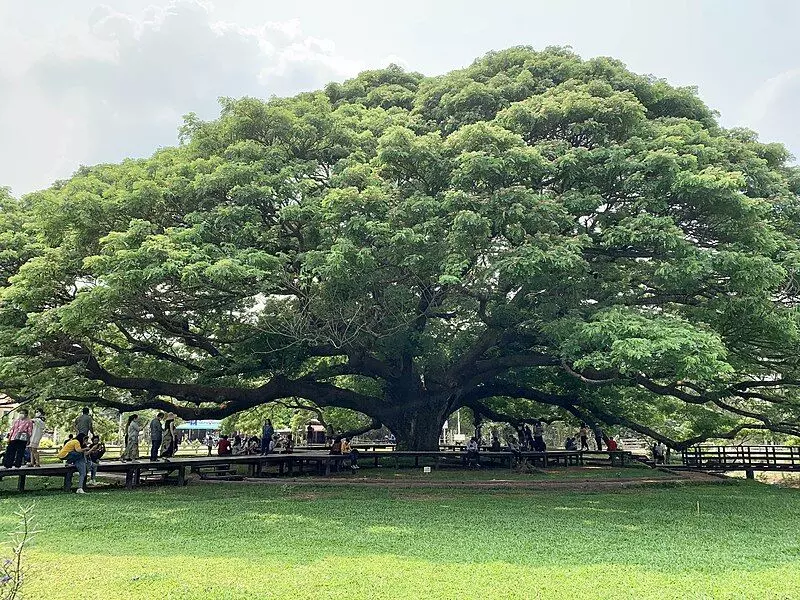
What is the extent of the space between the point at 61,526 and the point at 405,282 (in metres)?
7.55

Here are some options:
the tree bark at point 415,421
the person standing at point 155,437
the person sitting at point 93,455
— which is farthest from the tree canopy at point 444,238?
the tree bark at point 415,421

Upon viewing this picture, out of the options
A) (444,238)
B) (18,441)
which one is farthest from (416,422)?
(18,441)

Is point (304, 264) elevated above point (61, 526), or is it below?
above

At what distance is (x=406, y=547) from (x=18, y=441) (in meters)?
8.83

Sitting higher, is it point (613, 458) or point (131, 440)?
point (131, 440)

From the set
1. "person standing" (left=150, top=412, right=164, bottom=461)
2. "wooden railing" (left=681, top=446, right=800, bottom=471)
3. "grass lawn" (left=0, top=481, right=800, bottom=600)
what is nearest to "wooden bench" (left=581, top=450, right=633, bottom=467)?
"wooden railing" (left=681, top=446, right=800, bottom=471)

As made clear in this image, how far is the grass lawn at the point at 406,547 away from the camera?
5.73 m

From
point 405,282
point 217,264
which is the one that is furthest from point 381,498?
point 217,264

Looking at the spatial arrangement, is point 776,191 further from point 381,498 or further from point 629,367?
point 381,498

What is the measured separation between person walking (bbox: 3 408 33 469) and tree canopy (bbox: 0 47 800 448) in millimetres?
1184

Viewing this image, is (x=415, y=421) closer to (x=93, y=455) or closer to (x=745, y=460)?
(x=93, y=455)

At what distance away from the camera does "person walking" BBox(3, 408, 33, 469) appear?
39.6 ft

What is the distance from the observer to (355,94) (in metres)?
18.0

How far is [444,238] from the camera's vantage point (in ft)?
38.4
